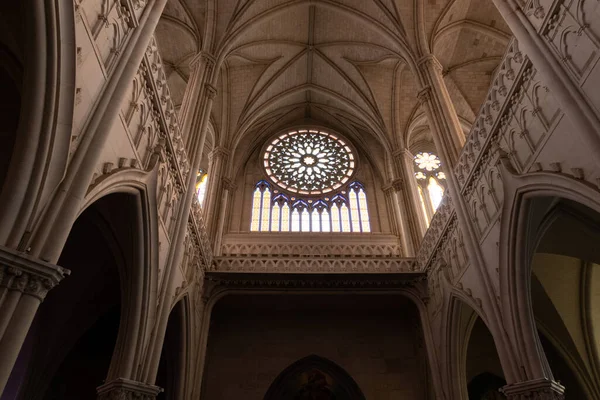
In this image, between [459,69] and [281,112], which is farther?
[281,112]

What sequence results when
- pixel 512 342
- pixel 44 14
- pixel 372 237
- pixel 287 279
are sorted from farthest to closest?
pixel 372 237
pixel 287 279
pixel 512 342
pixel 44 14

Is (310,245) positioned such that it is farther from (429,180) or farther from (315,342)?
(429,180)

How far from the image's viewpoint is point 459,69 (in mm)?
16812

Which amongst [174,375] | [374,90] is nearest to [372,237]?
[374,90]

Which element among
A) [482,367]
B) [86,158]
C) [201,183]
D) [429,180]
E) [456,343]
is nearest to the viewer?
[86,158]

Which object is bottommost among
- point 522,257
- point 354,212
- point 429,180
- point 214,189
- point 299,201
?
point 522,257

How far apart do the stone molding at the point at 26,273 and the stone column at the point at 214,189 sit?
1025 centimetres

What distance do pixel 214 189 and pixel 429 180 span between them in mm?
9040

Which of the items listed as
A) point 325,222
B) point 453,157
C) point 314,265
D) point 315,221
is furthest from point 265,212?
point 453,157

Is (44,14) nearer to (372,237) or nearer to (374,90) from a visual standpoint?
(372,237)

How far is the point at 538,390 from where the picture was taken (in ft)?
21.9

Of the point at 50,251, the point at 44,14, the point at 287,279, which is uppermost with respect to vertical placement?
the point at 287,279

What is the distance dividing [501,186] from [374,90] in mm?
11015

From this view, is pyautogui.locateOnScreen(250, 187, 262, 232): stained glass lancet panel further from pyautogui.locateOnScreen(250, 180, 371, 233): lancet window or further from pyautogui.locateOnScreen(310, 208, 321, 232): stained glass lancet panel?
pyautogui.locateOnScreen(310, 208, 321, 232): stained glass lancet panel
